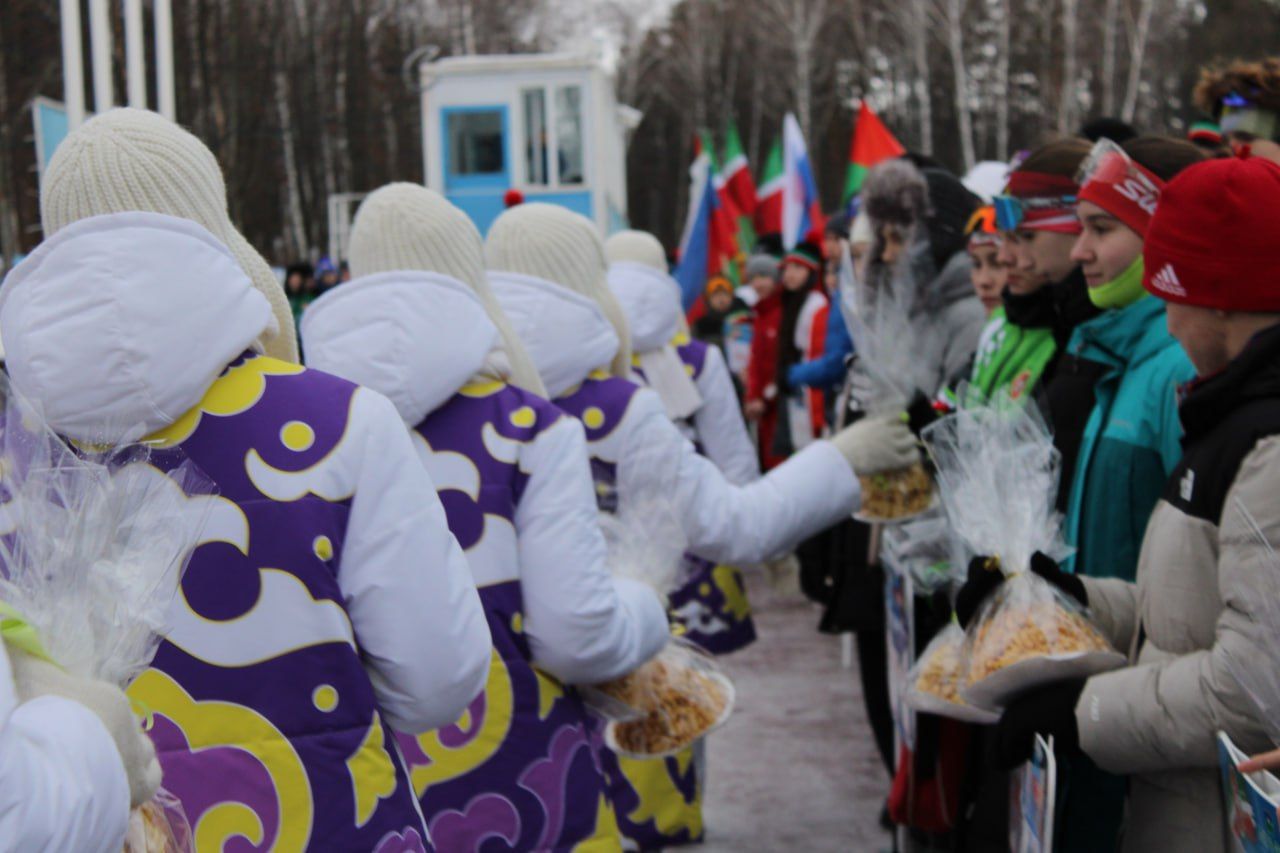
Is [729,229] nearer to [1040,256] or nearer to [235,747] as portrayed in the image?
[1040,256]

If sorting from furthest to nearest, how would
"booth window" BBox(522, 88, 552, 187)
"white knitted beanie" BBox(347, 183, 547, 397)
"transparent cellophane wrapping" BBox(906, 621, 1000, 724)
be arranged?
"booth window" BBox(522, 88, 552, 187)
"transparent cellophane wrapping" BBox(906, 621, 1000, 724)
"white knitted beanie" BBox(347, 183, 547, 397)

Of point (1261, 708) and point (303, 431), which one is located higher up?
point (303, 431)

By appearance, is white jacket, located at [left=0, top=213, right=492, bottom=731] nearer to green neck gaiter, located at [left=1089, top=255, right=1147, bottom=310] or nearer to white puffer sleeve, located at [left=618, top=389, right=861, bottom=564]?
white puffer sleeve, located at [left=618, top=389, right=861, bottom=564]

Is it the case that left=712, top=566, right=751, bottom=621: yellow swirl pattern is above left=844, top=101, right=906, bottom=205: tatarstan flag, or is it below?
below

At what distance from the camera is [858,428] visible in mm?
4039

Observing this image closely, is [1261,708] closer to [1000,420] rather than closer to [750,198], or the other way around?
[1000,420]

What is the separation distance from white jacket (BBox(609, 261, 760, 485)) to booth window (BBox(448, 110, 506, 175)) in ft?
46.2

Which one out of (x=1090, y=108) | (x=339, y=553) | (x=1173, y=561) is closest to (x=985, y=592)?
(x=1173, y=561)

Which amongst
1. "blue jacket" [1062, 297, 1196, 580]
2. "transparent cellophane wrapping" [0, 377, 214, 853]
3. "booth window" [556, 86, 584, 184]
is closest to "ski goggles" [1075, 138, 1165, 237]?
"blue jacket" [1062, 297, 1196, 580]

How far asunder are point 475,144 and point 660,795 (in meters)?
16.4

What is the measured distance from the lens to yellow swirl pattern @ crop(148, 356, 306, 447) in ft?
6.25

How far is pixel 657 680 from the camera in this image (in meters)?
3.27

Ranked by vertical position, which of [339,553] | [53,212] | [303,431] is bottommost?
[339,553]

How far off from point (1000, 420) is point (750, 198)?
1181 centimetres
